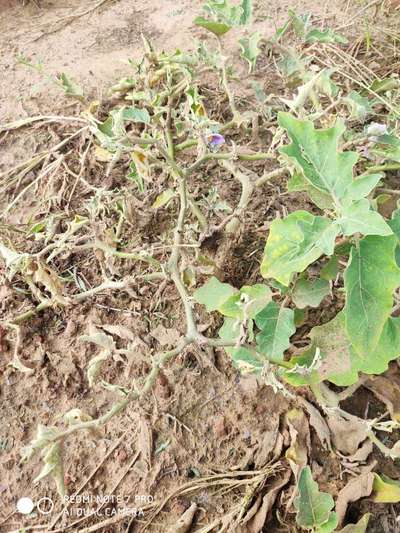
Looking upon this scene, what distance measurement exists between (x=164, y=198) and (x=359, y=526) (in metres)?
0.91

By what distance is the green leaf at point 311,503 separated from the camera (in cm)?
105

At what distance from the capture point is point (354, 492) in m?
1.13

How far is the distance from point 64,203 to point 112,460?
0.79 meters

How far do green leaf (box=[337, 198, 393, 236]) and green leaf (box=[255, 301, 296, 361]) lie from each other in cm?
27

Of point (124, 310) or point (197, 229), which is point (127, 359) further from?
point (197, 229)

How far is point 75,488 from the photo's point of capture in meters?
1.21

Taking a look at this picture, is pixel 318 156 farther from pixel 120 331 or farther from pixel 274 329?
pixel 120 331

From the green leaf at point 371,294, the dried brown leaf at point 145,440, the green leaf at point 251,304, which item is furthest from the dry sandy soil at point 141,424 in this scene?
the green leaf at point 371,294

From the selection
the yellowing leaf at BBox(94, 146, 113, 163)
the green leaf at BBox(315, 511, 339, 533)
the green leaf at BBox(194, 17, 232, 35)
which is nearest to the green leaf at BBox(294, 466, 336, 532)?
the green leaf at BBox(315, 511, 339, 533)

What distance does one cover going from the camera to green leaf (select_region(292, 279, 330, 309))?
3.87ft

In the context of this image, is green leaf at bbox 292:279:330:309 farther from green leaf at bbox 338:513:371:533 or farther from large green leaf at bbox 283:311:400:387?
green leaf at bbox 338:513:371:533

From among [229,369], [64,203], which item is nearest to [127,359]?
[229,369]

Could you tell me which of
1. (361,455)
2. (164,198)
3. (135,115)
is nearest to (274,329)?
(361,455)

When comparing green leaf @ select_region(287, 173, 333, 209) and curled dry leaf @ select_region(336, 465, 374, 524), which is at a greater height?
green leaf @ select_region(287, 173, 333, 209)
